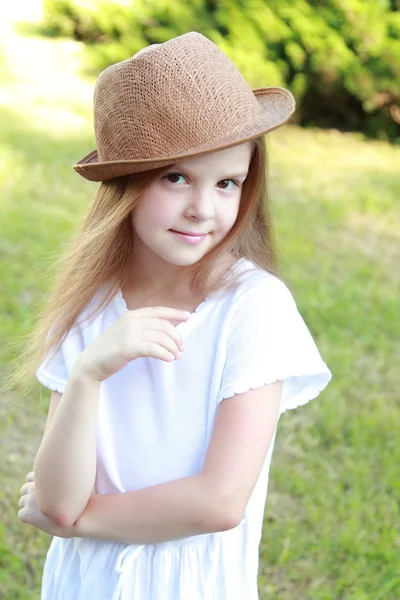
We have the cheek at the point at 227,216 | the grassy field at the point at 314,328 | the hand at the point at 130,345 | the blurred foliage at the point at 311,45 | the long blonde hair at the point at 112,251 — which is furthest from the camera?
the blurred foliage at the point at 311,45

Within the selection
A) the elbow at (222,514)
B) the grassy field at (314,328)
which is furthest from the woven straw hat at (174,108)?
the grassy field at (314,328)

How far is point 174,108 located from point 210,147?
99mm

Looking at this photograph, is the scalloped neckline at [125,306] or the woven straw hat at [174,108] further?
the scalloped neckline at [125,306]

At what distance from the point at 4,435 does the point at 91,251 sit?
1805 millimetres

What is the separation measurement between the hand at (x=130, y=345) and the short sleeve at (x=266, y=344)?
0.38ft

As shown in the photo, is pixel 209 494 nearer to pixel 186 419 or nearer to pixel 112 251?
pixel 186 419

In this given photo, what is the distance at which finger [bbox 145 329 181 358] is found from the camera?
1.49 meters

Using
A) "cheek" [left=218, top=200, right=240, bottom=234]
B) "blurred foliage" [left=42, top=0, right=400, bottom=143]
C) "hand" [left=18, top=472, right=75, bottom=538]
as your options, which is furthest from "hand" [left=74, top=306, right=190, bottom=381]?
"blurred foliage" [left=42, top=0, right=400, bottom=143]

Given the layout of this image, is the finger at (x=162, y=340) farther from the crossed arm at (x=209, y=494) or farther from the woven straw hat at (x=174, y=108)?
the woven straw hat at (x=174, y=108)

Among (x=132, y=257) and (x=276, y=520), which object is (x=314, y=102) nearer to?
(x=276, y=520)

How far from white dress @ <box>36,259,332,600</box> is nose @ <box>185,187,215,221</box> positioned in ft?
0.61

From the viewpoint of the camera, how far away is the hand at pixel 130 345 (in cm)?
148

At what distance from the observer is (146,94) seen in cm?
152

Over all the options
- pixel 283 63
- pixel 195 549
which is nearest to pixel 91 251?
pixel 195 549
